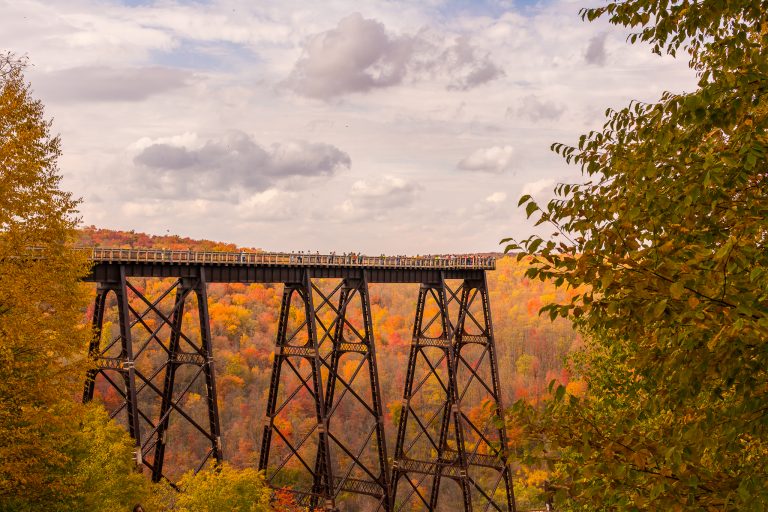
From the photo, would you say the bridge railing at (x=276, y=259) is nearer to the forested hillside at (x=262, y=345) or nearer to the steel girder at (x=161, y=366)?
the steel girder at (x=161, y=366)

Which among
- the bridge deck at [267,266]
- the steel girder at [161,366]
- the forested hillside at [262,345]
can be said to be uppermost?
the bridge deck at [267,266]

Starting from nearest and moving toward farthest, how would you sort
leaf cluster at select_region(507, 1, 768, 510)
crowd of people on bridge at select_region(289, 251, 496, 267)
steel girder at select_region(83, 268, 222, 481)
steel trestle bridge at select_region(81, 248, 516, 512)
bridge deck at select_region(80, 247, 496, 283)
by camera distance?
leaf cluster at select_region(507, 1, 768, 510), steel girder at select_region(83, 268, 222, 481), steel trestle bridge at select_region(81, 248, 516, 512), bridge deck at select_region(80, 247, 496, 283), crowd of people on bridge at select_region(289, 251, 496, 267)

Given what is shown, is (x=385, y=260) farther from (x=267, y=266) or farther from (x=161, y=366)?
(x=161, y=366)

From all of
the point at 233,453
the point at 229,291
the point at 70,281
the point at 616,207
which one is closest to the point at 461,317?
the point at 70,281

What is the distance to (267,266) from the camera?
1102 inches

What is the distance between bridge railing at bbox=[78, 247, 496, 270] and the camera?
23961 millimetres

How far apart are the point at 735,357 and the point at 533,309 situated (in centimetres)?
11357

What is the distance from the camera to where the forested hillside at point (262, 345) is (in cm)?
7400

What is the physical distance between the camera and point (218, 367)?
8175 centimetres

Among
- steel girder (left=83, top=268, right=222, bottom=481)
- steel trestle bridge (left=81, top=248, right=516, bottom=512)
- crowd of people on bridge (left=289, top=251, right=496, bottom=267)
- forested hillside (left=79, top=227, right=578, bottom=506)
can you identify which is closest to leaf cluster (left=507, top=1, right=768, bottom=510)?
steel trestle bridge (left=81, top=248, right=516, bottom=512)

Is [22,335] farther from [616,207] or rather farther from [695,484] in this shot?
[695,484]

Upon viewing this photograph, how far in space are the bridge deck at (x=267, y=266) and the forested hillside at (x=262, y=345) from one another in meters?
34.5

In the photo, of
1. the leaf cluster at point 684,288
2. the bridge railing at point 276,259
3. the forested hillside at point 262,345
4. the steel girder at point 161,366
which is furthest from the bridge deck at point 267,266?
the forested hillside at point 262,345

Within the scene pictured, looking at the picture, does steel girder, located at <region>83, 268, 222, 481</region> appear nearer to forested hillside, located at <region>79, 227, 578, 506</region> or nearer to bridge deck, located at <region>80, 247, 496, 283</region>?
bridge deck, located at <region>80, 247, 496, 283</region>
